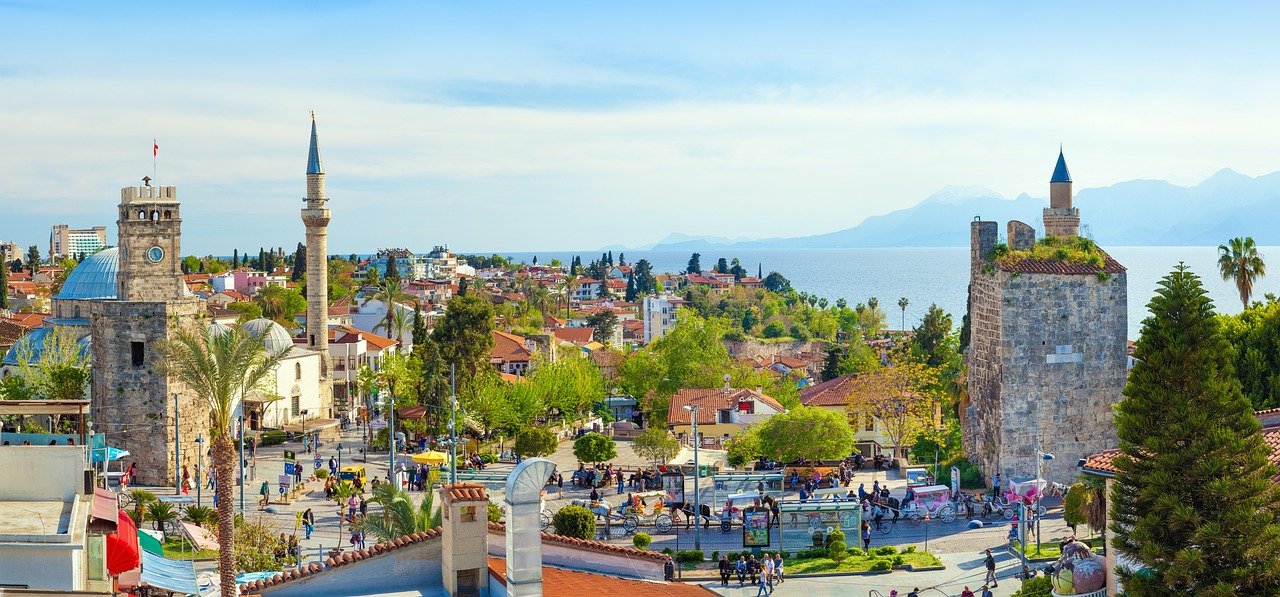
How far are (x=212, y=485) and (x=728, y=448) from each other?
667 inches

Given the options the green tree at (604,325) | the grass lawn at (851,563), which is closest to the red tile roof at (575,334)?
the green tree at (604,325)

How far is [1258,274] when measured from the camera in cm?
4894

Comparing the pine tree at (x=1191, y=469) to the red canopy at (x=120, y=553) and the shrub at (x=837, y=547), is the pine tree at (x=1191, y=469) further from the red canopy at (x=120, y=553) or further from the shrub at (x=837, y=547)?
the red canopy at (x=120, y=553)

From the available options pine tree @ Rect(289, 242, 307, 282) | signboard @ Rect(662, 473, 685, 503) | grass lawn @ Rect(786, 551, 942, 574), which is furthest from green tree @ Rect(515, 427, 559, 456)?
pine tree @ Rect(289, 242, 307, 282)

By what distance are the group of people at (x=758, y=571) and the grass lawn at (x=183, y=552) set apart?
1178cm

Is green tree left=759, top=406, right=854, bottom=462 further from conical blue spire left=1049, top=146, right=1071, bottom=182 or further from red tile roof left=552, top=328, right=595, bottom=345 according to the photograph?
red tile roof left=552, top=328, right=595, bottom=345

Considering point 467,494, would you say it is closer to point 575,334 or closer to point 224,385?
point 224,385

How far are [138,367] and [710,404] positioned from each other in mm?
21835

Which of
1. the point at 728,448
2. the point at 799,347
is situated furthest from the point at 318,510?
the point at 799,347

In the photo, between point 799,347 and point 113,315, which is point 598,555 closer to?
point 113,315

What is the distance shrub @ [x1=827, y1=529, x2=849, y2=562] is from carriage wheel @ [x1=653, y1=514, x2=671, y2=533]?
4.75 m

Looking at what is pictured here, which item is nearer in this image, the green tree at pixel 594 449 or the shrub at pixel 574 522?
the shrub at pixel 574 522

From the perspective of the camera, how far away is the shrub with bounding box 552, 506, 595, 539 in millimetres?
30219

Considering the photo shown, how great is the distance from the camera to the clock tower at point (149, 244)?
4312 centimetres
